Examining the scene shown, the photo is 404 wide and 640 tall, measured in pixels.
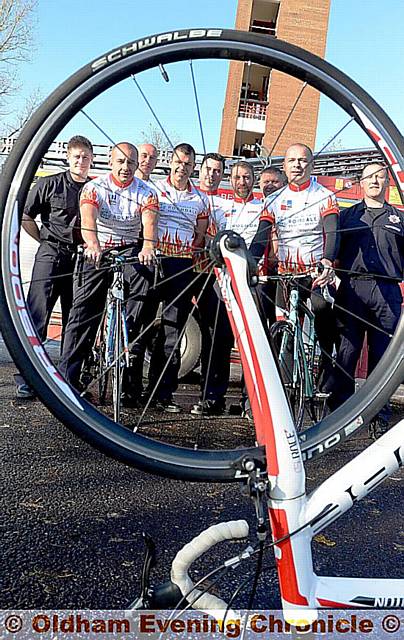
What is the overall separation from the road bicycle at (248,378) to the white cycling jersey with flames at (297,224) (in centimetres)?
139

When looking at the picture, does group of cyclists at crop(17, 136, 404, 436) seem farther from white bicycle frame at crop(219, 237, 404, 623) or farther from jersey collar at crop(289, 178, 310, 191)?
white bicycle frame at crop(219, 237, 404, 623)

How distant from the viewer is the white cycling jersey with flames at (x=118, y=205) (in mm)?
3482

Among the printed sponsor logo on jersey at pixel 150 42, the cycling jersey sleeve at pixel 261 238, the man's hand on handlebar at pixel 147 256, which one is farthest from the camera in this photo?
the man's hand on handlebar at pixel 147 256

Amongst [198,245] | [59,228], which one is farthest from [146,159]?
[198,245]

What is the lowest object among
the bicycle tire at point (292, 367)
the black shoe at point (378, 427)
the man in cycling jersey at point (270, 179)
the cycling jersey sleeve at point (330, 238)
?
the black shoe at point (378, 427)

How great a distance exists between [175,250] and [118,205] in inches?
26.8

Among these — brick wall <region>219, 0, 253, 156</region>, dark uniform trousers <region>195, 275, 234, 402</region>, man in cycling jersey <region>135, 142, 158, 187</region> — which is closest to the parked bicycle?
dark uniform trousers <region>195, 275, 234, 402</region>

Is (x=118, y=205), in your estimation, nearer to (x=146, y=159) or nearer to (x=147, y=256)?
(x=147, y=256)

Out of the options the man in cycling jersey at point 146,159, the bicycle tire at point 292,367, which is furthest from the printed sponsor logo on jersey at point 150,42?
the man in cycling jersey at point 146,159

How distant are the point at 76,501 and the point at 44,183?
238 cm

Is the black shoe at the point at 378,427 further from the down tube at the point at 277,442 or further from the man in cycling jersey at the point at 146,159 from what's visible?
the down tube at the point at 277,442

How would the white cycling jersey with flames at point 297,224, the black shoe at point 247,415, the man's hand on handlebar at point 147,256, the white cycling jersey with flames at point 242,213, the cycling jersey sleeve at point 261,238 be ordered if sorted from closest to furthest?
the cycling jersey sleeve at point 261,238, the white cycling jersey with flames at point 242,213, the white cycling jersey with flames at point 297,224, the man's hand on handlebar at point 147,256, the black shoe at point 247,415

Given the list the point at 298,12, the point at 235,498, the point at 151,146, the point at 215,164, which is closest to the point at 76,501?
the point at 235,498

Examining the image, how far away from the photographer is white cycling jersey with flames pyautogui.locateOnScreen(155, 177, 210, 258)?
117 inches
